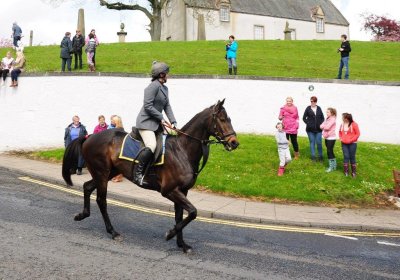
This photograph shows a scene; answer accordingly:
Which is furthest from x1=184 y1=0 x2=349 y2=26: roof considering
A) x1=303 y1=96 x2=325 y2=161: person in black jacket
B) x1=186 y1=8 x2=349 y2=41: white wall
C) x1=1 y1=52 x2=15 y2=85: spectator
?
x1=303 y1=96 x2=325 y2=161: person in black jacket

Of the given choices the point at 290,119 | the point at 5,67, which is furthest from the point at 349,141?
the point at 5,67

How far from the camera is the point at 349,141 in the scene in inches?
533

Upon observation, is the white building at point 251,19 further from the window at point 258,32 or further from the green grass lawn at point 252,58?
the green grass lawn at point 252,58

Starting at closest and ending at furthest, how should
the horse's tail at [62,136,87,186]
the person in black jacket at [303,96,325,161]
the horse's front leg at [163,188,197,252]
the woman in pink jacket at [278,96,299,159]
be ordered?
the horse's front leg at [163,188,197,252] < the horse's tail at [62,136,87,186] < the person in black jacket at [303,96,325,161] < the woman in pink jacket at [278,96,299,159]

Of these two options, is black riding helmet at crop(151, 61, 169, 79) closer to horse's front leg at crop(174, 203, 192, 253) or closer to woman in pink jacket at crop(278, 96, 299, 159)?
horse's front leg at crop(174, 203, 192, 253)

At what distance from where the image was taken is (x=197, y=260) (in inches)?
266

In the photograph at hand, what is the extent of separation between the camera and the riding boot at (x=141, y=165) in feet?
24.4

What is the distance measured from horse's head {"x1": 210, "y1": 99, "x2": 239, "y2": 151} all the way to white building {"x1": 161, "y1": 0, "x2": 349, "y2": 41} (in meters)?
39.2

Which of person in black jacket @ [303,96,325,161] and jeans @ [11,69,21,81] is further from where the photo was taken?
jeans @ [11,69,21,81]

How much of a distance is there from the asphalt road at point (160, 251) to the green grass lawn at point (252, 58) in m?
14.4

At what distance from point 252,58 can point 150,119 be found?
21504 millimetres

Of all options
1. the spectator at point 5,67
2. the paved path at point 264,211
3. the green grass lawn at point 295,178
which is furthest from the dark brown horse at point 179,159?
the spectator at point 5,67

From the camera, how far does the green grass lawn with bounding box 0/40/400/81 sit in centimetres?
2355

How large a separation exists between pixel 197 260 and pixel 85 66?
19.2 metres
